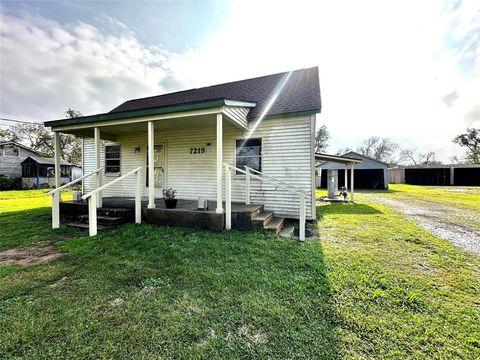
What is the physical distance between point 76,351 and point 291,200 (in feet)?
19.1

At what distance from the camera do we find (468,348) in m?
1.91

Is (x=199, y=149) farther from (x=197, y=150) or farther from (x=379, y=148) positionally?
(x=379, y=148)

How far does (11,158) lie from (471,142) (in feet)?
212

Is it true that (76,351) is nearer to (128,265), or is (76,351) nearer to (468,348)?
(128,265)

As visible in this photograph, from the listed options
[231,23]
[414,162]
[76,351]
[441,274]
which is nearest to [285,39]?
[231,23]

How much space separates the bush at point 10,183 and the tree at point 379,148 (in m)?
61.9

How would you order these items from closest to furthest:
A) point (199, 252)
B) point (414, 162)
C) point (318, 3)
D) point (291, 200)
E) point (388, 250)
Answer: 1. point (199, 252)
2. point (388, 250)
3. point (318, 3)
4. point (291, 200)
5. point (414, 162)

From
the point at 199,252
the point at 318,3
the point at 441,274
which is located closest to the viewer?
the point at 441,274

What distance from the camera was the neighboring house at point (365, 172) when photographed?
2031 cm

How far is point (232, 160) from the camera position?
7438 millimetres

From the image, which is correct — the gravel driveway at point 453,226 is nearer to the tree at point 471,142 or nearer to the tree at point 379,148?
the tree at point 471,142

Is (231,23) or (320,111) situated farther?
(231,23)

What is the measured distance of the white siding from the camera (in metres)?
6.62

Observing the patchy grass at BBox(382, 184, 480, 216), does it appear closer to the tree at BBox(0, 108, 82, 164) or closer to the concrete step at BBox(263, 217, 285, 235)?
the concrete step at BBox(263, 217, 285, 235)
